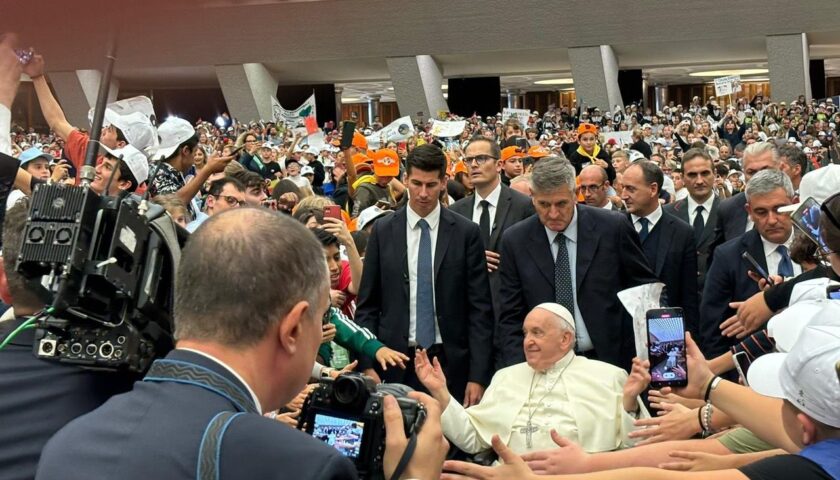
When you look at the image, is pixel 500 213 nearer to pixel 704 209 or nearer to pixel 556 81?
pixel 704 209

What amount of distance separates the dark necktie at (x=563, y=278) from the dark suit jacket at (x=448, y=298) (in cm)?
36

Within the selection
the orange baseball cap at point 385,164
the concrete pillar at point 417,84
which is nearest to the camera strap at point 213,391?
the orange baseball cap at point 385,164

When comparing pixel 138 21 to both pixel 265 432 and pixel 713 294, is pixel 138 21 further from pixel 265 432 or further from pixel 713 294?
pixel 713 294

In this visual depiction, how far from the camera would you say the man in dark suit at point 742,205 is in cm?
602

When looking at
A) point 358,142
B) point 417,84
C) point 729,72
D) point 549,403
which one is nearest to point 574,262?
point 549,403

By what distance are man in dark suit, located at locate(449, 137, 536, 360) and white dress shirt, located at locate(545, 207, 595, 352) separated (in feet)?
2.58

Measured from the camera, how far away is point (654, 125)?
2280cm

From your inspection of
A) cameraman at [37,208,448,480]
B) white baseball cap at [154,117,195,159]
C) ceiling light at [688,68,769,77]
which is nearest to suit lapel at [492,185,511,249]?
white baseball cap at [154,117,195,159]

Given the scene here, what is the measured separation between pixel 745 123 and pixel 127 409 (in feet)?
66.4

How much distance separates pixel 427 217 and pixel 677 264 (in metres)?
1.56

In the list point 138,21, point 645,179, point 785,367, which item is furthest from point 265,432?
point 645,179

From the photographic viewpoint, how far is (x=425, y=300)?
5000mm

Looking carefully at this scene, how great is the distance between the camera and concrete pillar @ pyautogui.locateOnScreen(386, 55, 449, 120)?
90.7ft

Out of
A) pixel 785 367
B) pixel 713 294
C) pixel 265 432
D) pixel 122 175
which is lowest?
pixel 713 294
